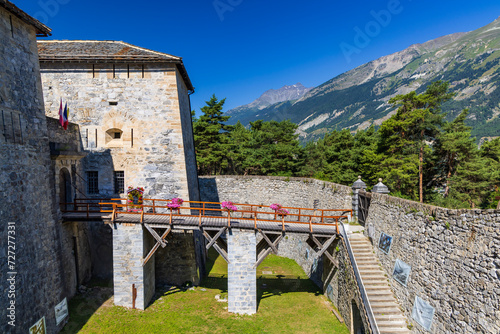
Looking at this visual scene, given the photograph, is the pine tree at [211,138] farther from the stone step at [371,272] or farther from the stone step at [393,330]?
the stone step at [393,330]

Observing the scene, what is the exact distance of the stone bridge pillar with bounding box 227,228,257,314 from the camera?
39.0ft

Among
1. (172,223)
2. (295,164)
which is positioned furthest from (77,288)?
(295,164)

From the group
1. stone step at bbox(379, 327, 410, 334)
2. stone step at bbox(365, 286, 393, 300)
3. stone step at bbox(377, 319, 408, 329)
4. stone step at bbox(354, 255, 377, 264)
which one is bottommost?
stone step at bbox(379, 327, 410, 334)

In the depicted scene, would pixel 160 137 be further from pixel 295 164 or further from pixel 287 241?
pixel 295 164

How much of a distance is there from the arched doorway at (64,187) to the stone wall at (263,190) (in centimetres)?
1242

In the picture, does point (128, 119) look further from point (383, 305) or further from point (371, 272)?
point (383, 305)

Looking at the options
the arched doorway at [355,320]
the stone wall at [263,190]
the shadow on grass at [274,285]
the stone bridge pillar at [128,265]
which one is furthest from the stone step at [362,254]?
the stone bridge pillar at [128,265]

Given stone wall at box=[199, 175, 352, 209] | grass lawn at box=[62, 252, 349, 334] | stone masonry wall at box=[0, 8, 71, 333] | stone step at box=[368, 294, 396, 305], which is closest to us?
A: stone masonry wall at box=[0, 8, 71, 333]

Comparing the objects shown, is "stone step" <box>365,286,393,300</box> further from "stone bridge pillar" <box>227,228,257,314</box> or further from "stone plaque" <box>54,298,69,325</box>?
"stone plaque" <box>54,298,69,325</box>

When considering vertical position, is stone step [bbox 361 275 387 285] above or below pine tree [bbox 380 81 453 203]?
below

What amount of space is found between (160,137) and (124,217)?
4639 mm

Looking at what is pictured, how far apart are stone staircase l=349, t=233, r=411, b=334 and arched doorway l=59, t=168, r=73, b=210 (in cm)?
1387

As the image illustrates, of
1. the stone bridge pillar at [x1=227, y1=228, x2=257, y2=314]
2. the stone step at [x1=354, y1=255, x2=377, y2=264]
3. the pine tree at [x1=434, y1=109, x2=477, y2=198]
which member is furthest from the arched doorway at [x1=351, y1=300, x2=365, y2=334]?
the pine tree at [x1=434, y1=109, x2=477, y2=198]

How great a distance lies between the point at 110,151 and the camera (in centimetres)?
1448
